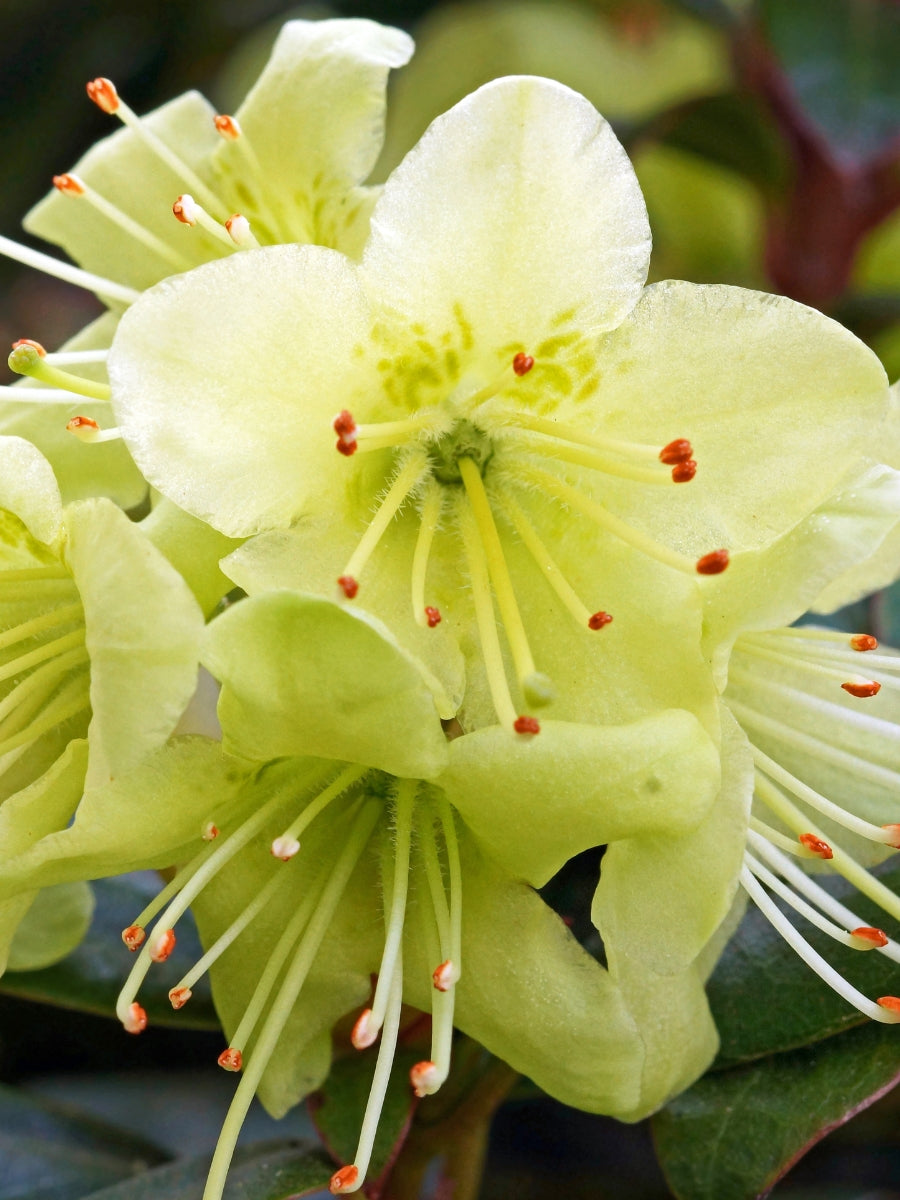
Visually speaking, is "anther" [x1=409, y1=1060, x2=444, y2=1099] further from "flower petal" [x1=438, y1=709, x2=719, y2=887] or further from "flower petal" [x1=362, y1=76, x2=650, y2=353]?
"flower petal" [x1=362, y1=76, x2=650, y2=353]

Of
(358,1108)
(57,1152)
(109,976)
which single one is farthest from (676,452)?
(57,1152)

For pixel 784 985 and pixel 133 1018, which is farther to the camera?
pixel 784 985

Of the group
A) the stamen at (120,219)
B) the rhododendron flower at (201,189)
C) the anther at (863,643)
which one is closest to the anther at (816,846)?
the anther at (863,643)

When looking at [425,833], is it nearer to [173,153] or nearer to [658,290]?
[658,290]

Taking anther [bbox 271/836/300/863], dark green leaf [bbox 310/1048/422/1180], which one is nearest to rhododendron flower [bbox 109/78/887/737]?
anther [bbox 271/836/300/863]

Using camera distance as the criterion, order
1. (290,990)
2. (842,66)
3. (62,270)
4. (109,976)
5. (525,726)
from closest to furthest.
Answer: (525,726)
(290,990)
(62,270)
(109,976)
(842,66)

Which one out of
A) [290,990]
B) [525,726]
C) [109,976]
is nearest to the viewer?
[525,726]

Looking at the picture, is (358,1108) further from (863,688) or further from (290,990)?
(863,688)
